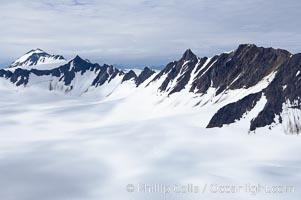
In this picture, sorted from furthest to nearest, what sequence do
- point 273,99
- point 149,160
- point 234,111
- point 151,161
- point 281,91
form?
point 234,111, point 281,91, point 273,99, point 149,160, point 151,161

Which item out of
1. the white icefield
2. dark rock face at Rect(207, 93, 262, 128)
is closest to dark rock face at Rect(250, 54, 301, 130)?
the white icefield

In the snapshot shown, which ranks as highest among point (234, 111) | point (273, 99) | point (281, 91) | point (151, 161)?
point (281, 91)

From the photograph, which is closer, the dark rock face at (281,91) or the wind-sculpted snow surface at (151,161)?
the wind-sculpted snow surface at (151,161)

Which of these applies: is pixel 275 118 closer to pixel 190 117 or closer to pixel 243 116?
pixel 243 116

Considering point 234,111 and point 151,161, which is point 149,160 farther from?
point 234,111

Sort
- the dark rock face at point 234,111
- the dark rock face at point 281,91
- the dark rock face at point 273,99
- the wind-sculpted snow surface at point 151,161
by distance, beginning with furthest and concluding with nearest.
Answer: the dark rock face at point 234,111, the dark rock face at point 273,99, the dark rock face at point 281,91, the wind-sculpted snow surface at point 151,161

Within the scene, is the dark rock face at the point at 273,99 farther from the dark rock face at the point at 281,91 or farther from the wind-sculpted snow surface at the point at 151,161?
the wind-sculpted snow surface at the point at 151,161

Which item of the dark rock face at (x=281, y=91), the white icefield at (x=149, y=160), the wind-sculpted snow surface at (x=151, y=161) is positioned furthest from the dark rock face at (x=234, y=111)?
the dark rock face at (x=281, y=91)

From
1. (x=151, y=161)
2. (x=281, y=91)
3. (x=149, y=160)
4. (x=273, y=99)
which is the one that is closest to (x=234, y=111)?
(x=273, y=99)
